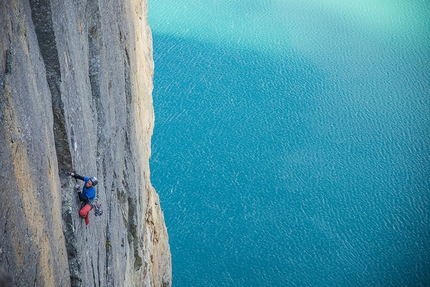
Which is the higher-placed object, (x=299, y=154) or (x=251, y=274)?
(x=299, y=154)

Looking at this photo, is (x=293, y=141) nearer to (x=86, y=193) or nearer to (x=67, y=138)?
(x=86, y=193)

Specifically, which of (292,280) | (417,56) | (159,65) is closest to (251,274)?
(292,280)

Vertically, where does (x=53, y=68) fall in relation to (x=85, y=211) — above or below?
above

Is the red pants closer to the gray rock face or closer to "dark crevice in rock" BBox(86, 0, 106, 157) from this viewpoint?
the gray rock face

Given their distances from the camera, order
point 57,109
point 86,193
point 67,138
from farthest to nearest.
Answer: point 86,193
point 67,138
point 57,109

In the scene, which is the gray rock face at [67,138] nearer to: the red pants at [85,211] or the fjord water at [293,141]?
the red pants at [85,211]

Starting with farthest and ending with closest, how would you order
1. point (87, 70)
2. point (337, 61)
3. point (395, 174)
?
point (337, 61) → point (395, 174) → point (87, 70)

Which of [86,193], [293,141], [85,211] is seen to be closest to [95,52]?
[86,193]

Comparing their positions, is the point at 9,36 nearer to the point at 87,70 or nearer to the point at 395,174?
the point at 87,70
